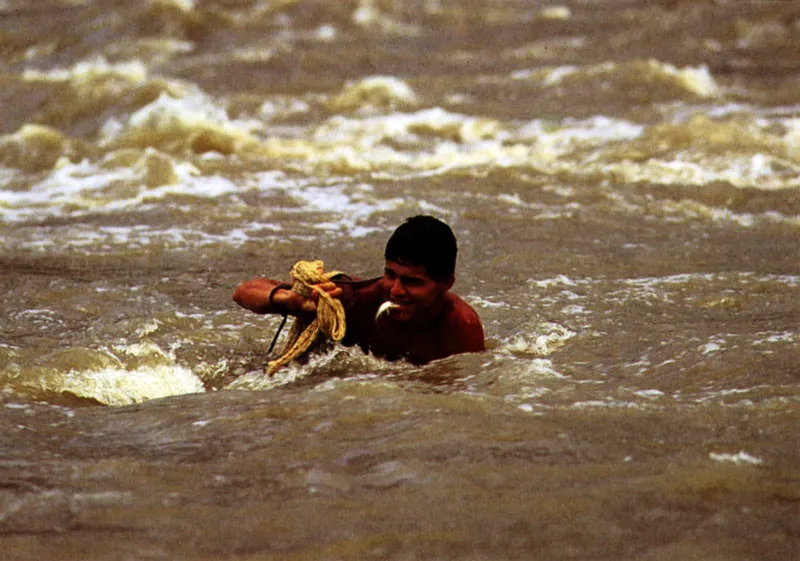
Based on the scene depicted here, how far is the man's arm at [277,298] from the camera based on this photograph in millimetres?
4648

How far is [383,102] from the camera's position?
43.3 feet

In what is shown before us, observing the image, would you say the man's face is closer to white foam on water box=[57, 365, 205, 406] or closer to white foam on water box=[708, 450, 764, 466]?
white foam on water box=[57, 365, 205, 406]

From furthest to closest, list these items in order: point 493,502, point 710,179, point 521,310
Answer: point 710,179, point 521,310, point 493,502

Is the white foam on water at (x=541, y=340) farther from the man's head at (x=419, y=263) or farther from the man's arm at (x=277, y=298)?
the man's arm at (x=277, y=298)

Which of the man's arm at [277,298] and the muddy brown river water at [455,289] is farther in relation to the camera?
the man's arm at [277,298]

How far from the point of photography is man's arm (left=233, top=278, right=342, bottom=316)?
4.65m

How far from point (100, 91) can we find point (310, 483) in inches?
423

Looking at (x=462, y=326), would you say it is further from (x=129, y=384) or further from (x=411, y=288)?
(x=129, y=384)

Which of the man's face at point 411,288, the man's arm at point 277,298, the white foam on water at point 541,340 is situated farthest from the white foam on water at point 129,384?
the white foam on water at point 541,340

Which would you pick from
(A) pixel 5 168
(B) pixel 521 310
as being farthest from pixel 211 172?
(B) pixel 521 310

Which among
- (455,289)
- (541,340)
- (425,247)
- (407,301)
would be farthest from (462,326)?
(455,289)

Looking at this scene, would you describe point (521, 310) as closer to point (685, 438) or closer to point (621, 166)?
point (685, 438)

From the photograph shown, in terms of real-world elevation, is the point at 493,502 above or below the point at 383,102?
below

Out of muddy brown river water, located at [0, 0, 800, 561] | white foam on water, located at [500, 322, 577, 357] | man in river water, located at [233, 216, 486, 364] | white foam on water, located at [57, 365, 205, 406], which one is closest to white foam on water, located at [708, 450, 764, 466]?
muddy brown river water, located at [0, 0, 800, 561]
